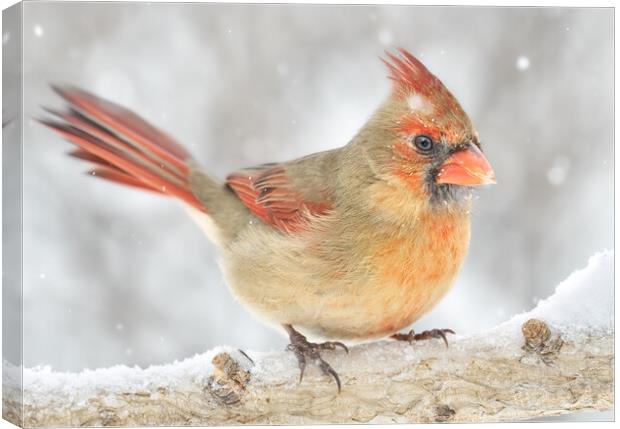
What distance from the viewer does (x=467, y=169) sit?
411cm

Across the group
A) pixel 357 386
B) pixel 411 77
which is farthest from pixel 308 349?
pixel 411 77

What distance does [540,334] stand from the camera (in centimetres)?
432

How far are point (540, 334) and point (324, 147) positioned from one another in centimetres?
122

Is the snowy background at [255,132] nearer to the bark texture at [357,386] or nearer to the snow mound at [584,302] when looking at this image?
the snow mound at [584,302]

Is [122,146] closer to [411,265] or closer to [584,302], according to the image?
[411,265]

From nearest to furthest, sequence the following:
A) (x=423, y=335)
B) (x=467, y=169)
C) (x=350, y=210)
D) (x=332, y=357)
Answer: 1. (x=467, y=169)
2. (x=350, y=210)
3. (x=332, y=357)
4. (x=423, y=335)

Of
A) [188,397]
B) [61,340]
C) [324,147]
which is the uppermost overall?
[324,147]

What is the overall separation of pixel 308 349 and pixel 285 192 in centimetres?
69

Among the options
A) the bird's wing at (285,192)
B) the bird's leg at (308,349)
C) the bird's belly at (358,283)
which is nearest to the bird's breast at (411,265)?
the bird's belly at (358,283)

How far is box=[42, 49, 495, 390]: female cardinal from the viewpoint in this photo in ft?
13.6

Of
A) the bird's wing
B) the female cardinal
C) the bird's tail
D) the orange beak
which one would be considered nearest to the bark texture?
the female cardinal

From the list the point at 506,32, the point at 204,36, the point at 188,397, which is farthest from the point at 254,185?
the point at 506,32

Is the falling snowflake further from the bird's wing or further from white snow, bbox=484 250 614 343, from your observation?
the bird's wing

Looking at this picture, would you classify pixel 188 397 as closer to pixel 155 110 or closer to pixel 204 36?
pixel 155 110
